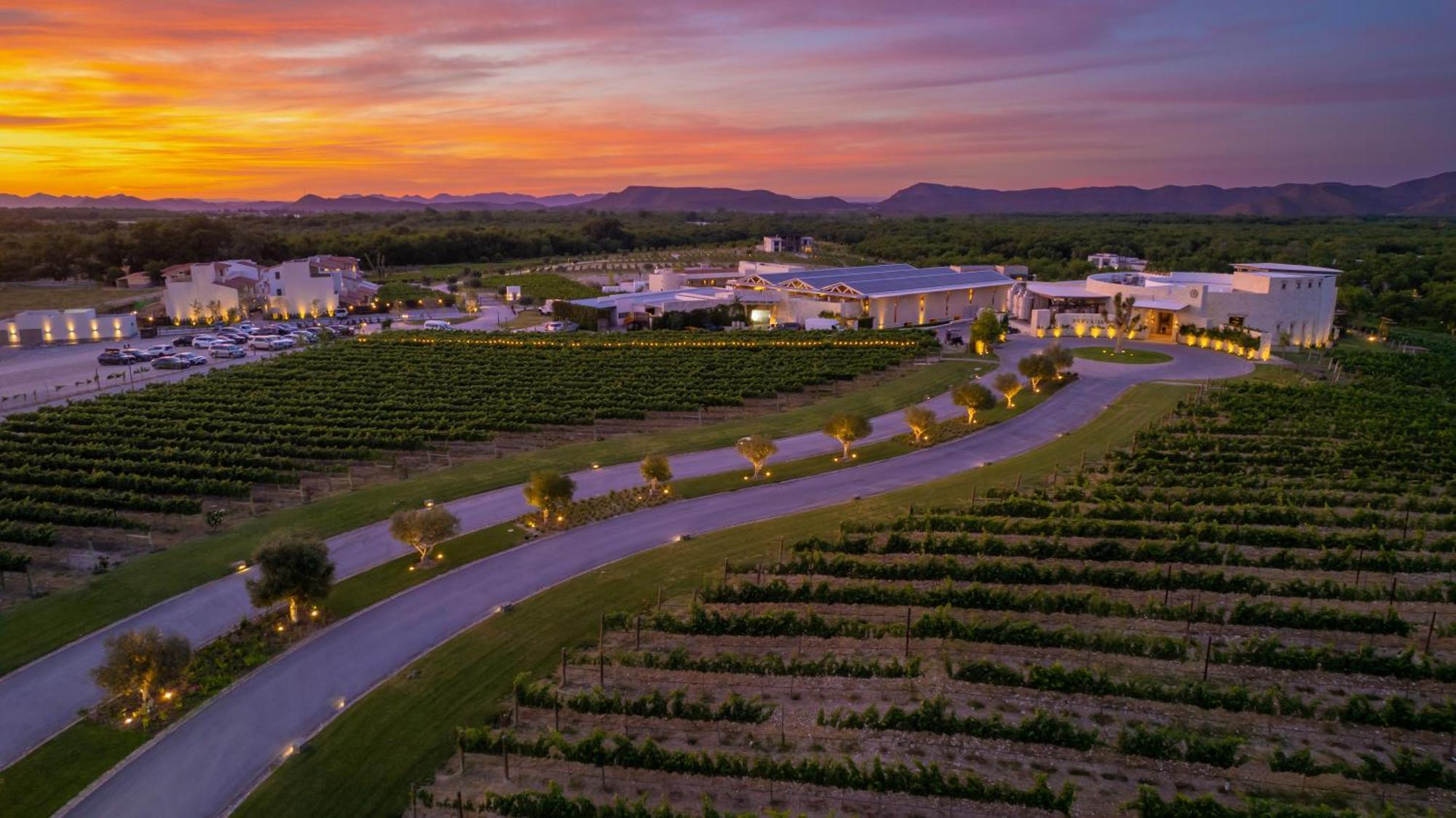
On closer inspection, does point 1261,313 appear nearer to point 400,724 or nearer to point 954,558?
point 954,558

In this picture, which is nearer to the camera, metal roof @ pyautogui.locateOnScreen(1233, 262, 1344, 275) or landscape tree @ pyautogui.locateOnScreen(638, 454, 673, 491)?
landscape tree @ pyautogui.locateOnScreen(638, 454, 673, 491)

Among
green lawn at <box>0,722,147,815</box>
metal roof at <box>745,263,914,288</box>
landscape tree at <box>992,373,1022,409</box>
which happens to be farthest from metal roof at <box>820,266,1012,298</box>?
green lawn at <box>0,722,147,815</box>

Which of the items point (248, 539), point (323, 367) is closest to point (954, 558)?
point (248, 539)

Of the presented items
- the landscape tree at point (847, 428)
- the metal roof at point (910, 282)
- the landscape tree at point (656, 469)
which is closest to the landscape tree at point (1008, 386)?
the landscape tree at point (847, 428)

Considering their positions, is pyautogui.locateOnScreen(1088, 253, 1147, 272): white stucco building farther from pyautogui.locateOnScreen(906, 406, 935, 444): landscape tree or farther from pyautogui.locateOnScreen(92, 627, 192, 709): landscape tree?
pyautogui.locateOnScreen(92, 627, 192, 709): landscape tree

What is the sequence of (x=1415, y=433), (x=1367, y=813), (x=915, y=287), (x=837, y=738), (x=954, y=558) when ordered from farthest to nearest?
(x=915, y=287) → (x=1415, y=433) → (x=954, y=558) → (x=837, y=738) → (x=1367, y=813)

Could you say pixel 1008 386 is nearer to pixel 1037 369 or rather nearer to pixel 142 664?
pixel 1037 369
